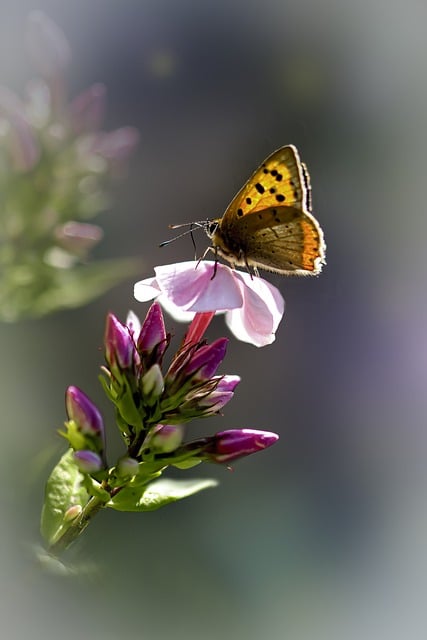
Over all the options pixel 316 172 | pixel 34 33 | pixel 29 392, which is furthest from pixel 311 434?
pixel 34 33

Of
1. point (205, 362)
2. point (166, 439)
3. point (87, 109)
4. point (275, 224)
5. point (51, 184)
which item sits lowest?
point (166, 439)

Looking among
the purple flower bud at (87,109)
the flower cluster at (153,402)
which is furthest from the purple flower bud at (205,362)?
the purple flower bud at (87,109)

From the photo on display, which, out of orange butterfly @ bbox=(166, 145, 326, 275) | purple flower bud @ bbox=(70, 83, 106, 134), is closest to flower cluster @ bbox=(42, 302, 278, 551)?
orange butterfly @ bbox=(166, 145, 326, 275)

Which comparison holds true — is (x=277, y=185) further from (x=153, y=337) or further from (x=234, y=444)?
(x=234, y=444)

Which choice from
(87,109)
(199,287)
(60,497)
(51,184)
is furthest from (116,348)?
(87,109)

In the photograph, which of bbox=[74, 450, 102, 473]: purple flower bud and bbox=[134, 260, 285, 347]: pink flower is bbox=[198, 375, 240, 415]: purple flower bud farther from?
bbox=[74, 450, 102, 473]: purple flower bud

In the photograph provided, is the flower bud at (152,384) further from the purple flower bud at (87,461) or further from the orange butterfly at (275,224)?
the orange butterfly at (275,224)
